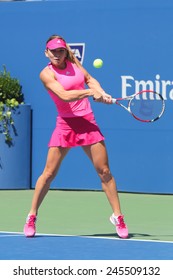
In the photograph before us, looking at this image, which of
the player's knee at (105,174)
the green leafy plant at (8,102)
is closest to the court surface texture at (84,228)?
the player's knee at (105,174)

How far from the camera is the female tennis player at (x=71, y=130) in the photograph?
881 centimetres

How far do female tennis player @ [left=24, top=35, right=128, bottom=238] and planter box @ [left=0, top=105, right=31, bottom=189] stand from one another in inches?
158

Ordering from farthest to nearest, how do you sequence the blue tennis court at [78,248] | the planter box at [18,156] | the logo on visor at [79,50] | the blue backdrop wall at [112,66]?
the planter box at [18,156]
the logo on visor at [79,50]
the blue backdrop wall at [112,66]
the blue tennis court at [78,248]

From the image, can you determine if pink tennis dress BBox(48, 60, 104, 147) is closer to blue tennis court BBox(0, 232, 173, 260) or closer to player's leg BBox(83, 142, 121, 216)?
player's leg BBox(83, 142, 121, 216)

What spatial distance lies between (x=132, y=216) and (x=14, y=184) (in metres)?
2.87

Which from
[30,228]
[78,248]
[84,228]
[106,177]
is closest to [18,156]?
[84,228]

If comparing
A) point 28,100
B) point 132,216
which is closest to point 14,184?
point 28,100

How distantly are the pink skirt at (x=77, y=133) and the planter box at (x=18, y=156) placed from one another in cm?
406

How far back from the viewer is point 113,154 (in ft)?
41.7

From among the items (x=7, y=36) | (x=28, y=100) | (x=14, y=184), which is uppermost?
(x=7, y=36)

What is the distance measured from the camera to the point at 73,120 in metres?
8.91

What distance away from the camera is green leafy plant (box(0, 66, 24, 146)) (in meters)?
12.9

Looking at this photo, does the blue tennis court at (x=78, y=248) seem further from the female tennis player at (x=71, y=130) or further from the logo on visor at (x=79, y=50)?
the logo on visor at (x=79, y=50)

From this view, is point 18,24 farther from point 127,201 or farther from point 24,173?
point 127,201
